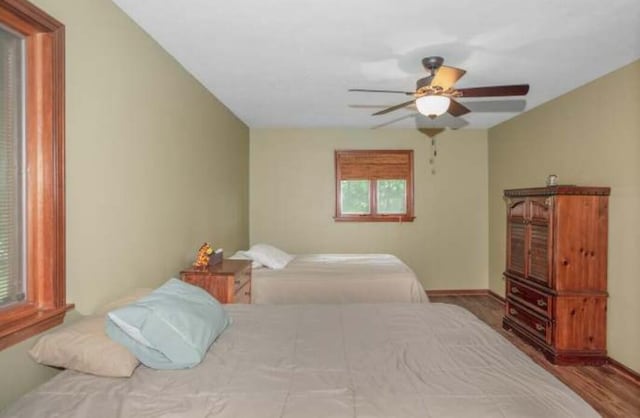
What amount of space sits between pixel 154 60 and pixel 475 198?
470 centimetres

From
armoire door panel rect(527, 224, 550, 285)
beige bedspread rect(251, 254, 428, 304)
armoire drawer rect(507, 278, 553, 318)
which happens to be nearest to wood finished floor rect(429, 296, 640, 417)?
armoire drawer rect(507, 278, 553, 318)

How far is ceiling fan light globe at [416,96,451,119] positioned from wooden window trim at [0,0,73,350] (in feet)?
6.95

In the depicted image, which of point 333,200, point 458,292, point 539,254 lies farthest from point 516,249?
point 333,200

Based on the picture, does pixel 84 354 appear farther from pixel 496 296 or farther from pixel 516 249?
pixel 496 296

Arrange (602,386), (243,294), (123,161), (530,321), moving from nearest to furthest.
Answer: (123,161), (602,386), (243,294), (530,321)

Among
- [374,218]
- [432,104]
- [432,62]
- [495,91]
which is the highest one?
[432,62]

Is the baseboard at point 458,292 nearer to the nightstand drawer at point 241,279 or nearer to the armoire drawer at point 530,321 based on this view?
the armoire drawer at point 530,321

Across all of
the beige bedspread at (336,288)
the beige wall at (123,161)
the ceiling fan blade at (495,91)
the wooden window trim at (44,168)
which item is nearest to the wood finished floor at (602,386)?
the beige bedspread at (336,288)

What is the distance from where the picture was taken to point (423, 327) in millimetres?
2055

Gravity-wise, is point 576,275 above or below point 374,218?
below

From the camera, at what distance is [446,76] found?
2.61m

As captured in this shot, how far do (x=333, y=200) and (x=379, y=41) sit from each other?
10.3ft

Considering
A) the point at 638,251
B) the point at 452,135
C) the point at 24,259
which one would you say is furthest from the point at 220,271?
the point at 452,135

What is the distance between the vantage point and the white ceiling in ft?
7.25
